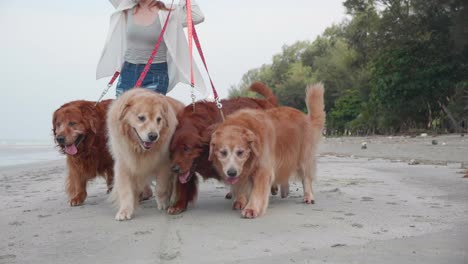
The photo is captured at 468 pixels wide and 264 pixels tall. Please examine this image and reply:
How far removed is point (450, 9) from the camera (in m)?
29.9

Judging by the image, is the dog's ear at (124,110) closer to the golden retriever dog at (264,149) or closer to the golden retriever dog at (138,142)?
the golden retriever dog at (138,142)

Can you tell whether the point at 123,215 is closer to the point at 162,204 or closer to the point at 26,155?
the point at 162,204

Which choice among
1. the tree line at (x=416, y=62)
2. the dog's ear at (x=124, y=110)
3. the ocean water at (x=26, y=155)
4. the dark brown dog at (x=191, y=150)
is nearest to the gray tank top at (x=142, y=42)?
the dark brown dog at (x=191, y=150)

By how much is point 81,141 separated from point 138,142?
123cm

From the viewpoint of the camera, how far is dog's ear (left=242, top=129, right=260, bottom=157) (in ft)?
16.6

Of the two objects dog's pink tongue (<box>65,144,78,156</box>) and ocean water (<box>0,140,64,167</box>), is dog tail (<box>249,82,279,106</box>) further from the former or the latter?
ocean water (<box>0,140,64,167</box>)

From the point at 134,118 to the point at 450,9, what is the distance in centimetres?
2970

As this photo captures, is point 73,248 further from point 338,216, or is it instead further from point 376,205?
point 376,205

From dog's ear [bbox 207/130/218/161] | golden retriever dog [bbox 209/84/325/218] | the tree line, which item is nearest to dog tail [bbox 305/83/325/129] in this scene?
golden retriever dog [bbox 209/84/325/218]

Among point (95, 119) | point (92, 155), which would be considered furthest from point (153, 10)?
point (92, 155)

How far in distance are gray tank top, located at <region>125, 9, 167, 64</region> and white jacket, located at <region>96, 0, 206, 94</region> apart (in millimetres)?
78

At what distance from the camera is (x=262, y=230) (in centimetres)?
427

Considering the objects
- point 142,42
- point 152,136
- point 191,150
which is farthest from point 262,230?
point 142,42

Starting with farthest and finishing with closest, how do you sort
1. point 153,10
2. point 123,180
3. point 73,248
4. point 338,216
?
point 153,10 → point 123,180 → point 338,216 → point 73,248
